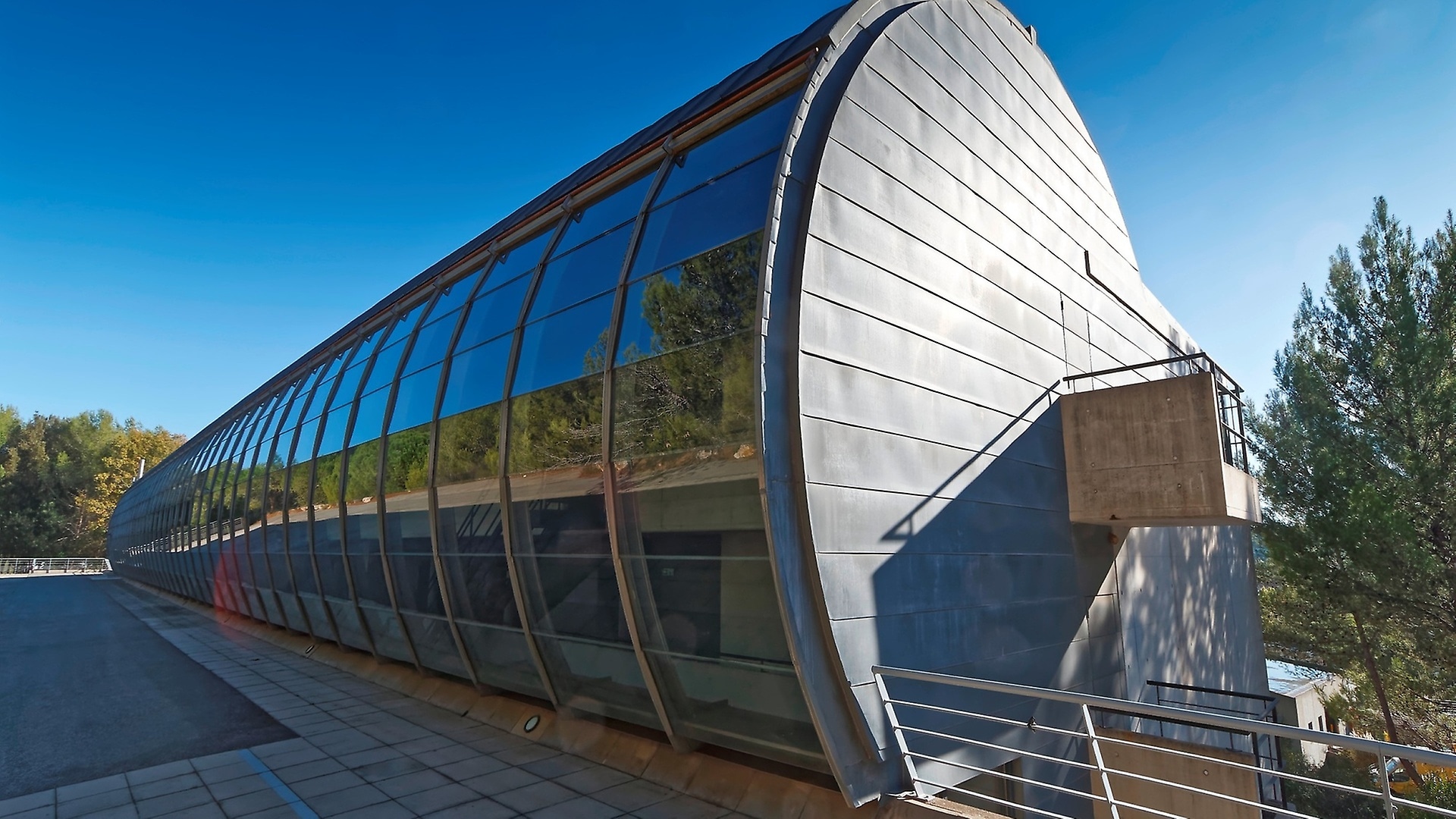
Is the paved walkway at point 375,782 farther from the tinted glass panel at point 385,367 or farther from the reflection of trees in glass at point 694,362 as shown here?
the tinted glass panel at point 385,367

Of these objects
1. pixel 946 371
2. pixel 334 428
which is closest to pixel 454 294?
pixel 334 428

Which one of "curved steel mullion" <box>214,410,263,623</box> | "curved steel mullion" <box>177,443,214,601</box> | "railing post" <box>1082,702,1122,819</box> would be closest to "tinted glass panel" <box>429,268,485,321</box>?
"curved steel mullion" <box>214,410,263,623</box>

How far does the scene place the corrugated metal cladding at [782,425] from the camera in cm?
713

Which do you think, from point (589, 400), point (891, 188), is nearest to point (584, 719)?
point (589, 400)

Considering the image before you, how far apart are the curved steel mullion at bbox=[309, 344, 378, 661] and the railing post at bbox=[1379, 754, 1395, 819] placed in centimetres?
1450

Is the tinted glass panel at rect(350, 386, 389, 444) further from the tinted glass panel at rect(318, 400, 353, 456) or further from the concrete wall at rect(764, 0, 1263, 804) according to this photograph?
the concrete wall at rect(764, 0, 1263, 804)

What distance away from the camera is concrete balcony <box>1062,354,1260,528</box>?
9711 millimetres

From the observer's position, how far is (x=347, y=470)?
48.1ft

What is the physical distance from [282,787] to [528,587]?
3336 millimetres

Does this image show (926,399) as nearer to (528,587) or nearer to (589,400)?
(589,400)

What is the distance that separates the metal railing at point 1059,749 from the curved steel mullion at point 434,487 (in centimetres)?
699

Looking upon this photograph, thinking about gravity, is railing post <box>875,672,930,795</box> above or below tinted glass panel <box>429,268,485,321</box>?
below

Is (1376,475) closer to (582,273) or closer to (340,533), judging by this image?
(582,273)

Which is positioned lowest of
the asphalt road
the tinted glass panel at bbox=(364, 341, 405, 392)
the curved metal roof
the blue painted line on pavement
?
the asphalt road
